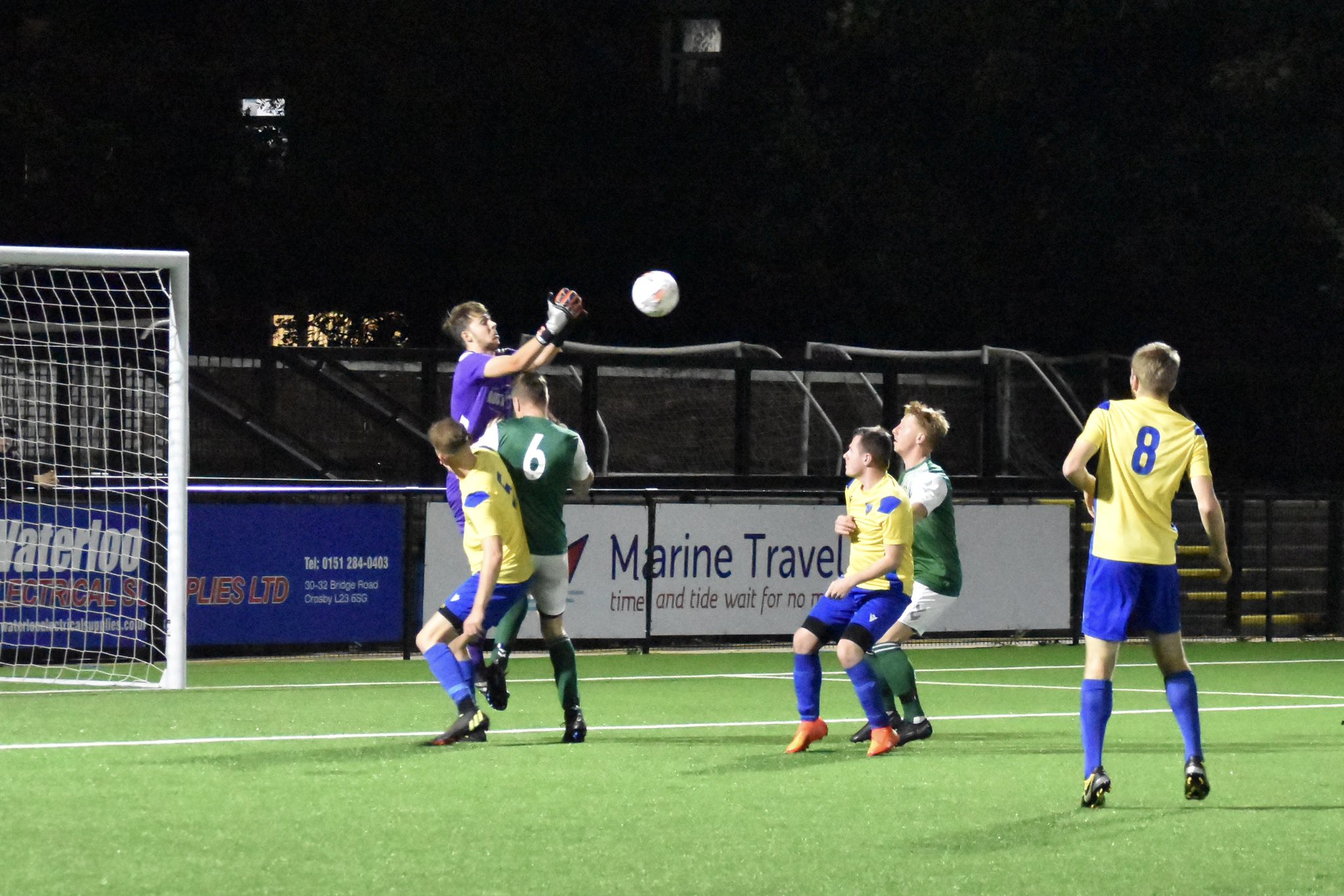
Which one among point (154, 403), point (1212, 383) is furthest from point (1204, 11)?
point (154, 403)

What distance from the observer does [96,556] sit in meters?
16.7

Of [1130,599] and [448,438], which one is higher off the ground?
[448,438]

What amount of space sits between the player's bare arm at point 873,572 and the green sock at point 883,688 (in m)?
0.39

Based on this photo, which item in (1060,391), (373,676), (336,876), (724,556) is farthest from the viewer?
(1060,391)

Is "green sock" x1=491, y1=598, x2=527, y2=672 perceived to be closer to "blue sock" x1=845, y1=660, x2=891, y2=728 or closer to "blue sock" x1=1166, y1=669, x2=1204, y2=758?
"blue sock" x1=845, y1=660, x2=891, y2=728

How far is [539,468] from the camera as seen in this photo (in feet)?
37.0

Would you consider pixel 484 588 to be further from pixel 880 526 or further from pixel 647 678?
pixel 647 678

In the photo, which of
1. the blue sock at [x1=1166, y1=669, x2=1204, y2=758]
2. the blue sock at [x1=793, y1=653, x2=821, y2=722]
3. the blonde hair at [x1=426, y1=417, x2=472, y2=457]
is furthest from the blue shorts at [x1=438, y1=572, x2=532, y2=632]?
the blue sock at [x1=1166, y1=669, x2=1204, y2=758]

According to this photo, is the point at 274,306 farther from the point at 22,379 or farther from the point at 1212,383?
the point at 22,379

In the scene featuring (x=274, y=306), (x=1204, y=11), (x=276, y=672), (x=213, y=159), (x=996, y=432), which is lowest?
(x=276, y=672)

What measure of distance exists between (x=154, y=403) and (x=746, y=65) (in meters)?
19.4

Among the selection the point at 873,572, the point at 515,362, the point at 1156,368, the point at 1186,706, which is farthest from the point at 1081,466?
the point at 515,362

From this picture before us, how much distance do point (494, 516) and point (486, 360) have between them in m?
1.02

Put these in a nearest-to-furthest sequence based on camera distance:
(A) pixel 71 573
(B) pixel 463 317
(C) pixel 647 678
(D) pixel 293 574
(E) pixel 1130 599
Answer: (E) pixel 1130 599 → (B) pixel 463 317 → (A) pixel 71 573 → (C) pixel 647 678 → (D) pixel 293 574
